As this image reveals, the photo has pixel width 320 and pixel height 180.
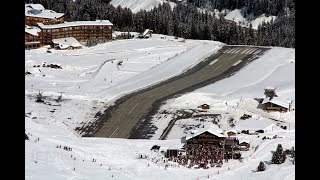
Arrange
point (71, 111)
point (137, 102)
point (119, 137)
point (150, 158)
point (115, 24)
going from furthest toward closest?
point (115, 24) → point (137, 102) → point (71, 111) → point (119, 137) → point (150, 158)

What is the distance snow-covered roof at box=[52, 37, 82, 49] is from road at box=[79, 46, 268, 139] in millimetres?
22014

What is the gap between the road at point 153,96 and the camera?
44200 mm

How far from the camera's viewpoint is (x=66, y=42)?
82.1m

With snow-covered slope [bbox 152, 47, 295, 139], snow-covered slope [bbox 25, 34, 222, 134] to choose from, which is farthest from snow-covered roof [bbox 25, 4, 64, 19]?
snow-covered slope [bbox 152, 47, 295, 139]

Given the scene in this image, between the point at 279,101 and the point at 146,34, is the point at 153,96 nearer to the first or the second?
the point at 279,101

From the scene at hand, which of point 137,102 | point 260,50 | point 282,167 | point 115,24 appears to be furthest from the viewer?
point 115,24

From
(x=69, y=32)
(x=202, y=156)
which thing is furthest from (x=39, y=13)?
(x=202, y=156)

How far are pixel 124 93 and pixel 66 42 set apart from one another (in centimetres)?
2998
